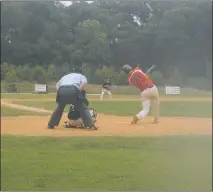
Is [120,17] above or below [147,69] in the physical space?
above

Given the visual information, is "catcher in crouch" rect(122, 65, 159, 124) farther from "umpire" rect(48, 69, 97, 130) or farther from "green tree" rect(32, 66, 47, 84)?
"green tree" rect(32, 66, 47, 84)

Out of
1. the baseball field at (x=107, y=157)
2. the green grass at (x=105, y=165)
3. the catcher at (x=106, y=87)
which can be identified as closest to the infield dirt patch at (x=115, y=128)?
the baseball field at (x=107, y=157)

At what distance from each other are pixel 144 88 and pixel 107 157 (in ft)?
3.09

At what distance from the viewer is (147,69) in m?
5.23

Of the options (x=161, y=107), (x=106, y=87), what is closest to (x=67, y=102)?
(x=106, y=87)

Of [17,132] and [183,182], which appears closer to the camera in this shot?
[183,182]

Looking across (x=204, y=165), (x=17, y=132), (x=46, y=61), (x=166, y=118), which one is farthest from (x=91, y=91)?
(x=166, y=118)

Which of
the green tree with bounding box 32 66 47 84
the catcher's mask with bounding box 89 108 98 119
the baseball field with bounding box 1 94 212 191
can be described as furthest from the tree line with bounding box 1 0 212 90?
the catcher's mask with bounding box 89 108 98 119

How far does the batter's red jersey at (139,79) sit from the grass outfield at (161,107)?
0.64m

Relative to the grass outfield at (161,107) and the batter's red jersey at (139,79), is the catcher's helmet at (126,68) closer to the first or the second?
the batter's red jersey at (139,79)

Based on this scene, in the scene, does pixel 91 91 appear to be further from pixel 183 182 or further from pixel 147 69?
pixel 183 182

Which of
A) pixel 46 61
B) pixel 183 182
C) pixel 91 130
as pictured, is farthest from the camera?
pixel 91 130

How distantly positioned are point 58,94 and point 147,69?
3.52 ft

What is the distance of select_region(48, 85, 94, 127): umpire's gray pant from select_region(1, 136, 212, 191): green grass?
315 millimetres
